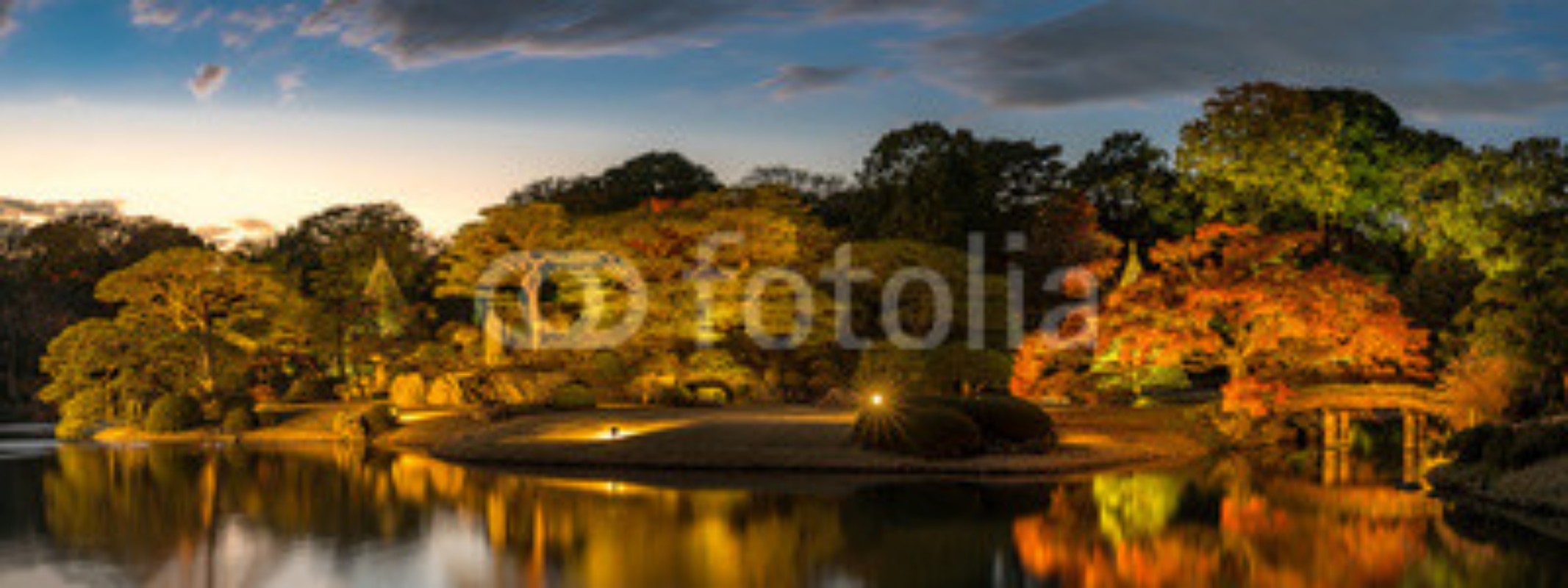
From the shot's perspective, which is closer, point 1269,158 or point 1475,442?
point 1475,442

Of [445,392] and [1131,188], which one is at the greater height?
[1131,188]

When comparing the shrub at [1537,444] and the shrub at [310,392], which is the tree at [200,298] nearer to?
the shrub at [310,392]

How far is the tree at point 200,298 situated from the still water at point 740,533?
13.8 m

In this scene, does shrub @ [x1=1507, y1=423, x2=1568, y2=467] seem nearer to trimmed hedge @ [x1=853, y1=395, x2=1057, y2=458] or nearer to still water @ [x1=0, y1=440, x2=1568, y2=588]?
still water @ [x1=0, y1=440, x2=1568, y2=588]

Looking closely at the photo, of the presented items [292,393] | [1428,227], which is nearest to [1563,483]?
[1428,227]

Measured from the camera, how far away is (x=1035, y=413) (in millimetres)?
24641

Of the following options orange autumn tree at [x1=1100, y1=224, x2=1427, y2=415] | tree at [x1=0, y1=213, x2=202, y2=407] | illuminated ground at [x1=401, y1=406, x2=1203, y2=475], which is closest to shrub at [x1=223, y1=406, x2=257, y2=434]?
illuminated ground at [x1=401, y1=406, x2=1203, y2=475]

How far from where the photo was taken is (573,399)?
109ft

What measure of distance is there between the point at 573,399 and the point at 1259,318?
651 inches

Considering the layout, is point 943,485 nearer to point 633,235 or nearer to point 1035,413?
point 1035,413

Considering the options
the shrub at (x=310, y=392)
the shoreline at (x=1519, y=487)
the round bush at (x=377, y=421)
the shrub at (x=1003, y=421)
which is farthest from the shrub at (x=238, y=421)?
the shoreline at (x=1519, y=487)

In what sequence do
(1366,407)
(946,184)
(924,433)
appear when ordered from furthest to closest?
1. (946,184)
2. (1366,407)
3. (924,433)

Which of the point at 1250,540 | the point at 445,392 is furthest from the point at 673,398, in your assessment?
the point at 1250,540

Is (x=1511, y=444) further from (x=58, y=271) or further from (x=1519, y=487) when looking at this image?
(x=58, y=271)
